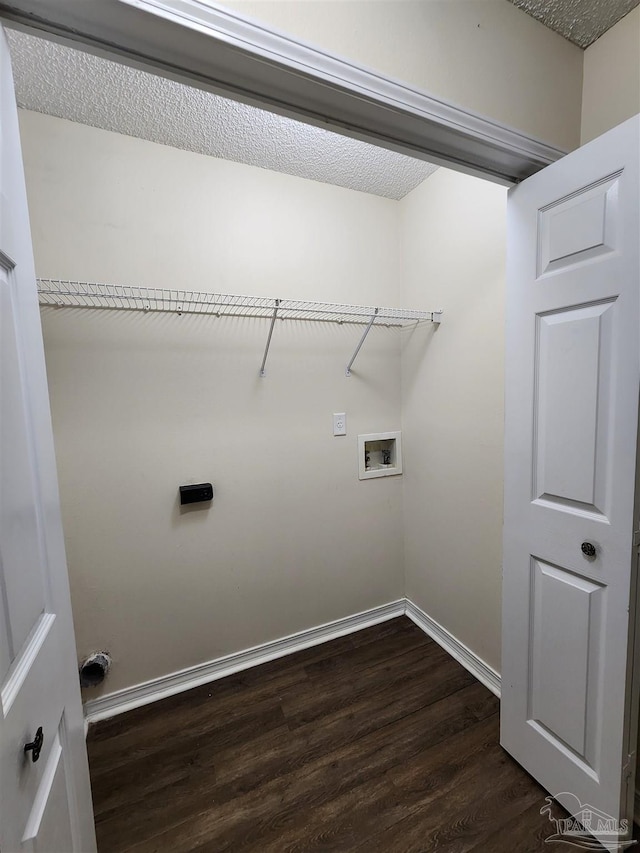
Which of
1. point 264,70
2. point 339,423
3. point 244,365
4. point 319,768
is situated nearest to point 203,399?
point 244,365

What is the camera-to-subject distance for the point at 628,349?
886 millimetres

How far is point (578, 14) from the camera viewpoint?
3.27 feet

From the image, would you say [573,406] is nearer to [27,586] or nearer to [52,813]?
[27,586]

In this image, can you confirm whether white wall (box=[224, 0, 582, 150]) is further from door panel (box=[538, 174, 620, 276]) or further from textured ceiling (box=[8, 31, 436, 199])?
textured ceiling (box=[8, 31, 436, 199])

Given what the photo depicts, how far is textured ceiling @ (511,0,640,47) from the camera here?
0.96 metres

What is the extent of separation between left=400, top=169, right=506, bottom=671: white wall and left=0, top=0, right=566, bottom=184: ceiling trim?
650 mm

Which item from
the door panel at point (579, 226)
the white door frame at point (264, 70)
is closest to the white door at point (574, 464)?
the door panel at point (579, 226)

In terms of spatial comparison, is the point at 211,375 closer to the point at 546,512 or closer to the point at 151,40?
the point at 151,40

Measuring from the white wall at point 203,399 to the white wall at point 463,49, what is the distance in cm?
101

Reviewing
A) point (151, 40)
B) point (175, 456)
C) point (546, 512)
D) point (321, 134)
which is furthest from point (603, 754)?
point (321, 134)

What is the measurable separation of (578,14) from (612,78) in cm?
21

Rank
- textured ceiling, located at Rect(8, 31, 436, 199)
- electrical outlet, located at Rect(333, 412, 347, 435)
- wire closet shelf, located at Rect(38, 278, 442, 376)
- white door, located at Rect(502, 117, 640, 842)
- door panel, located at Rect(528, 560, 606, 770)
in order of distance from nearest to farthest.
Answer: white door, located at Rect(502, 117, 640, 842)
door panel, located at Rect(528, 560, 606, 770)
textured ceiling, located at Rect(8, 31, 436, 199)
wire closet shelf, located at Rect(38, 278, 442, 376)
electrical outlet, located at Rect(333, 412, 347, 435)

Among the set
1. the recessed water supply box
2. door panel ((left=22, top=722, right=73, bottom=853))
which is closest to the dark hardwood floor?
door panel ((left=22, top=722, right=73, bottom=853))

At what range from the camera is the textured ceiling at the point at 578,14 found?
963 millimetres
